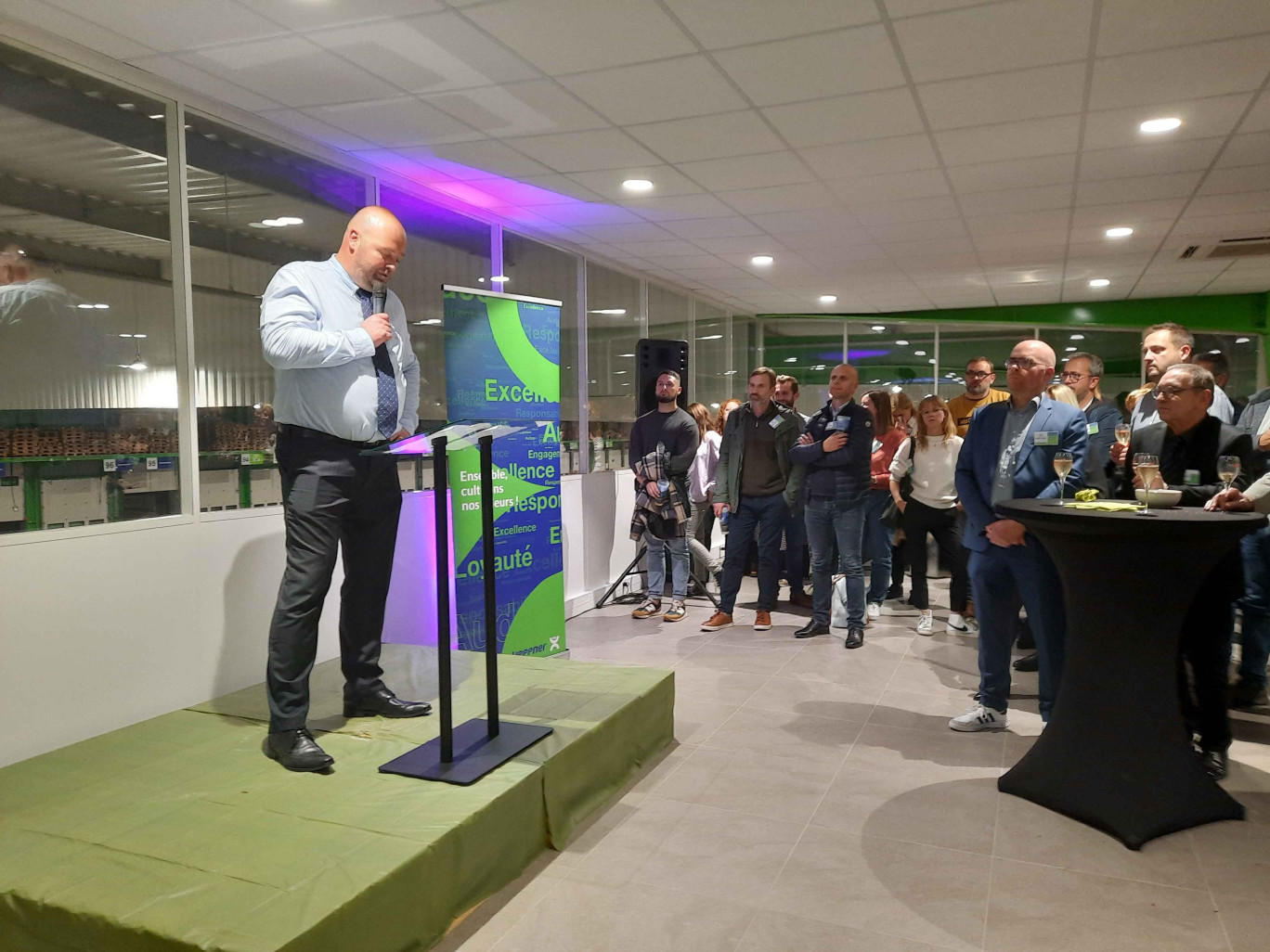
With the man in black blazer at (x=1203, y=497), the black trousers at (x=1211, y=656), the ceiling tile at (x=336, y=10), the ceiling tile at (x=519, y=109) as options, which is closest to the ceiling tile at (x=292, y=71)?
the ceiling tile at (x=336, y=10)

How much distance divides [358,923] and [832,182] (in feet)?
13.9

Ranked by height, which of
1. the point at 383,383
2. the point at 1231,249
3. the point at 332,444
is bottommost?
the point at 332,444

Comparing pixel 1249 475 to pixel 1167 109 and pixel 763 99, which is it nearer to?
pixel 1167 109

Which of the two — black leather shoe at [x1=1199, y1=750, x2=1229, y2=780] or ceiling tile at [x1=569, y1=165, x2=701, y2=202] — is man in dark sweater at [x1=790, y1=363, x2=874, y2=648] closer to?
ceiling tile at [x1=569, y1=165, x2=701, y2=202]

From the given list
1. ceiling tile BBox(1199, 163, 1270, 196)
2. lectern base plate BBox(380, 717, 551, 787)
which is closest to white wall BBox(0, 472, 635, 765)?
lectern base plate BBox(380, 717, 551, 787)

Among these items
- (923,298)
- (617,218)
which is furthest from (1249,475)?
(923,298)

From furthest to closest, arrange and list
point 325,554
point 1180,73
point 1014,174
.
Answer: point 1014,174 → point 1180,73 → point 325,554

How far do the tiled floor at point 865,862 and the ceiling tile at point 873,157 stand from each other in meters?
2.64

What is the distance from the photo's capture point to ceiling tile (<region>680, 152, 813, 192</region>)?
4340mm

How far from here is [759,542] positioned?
5477 millimetres

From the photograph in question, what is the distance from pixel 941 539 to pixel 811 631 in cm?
107

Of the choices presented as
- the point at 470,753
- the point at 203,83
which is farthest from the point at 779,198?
the point at 470,753

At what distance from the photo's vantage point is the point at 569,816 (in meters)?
2.67

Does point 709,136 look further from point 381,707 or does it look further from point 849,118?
point 381,707
